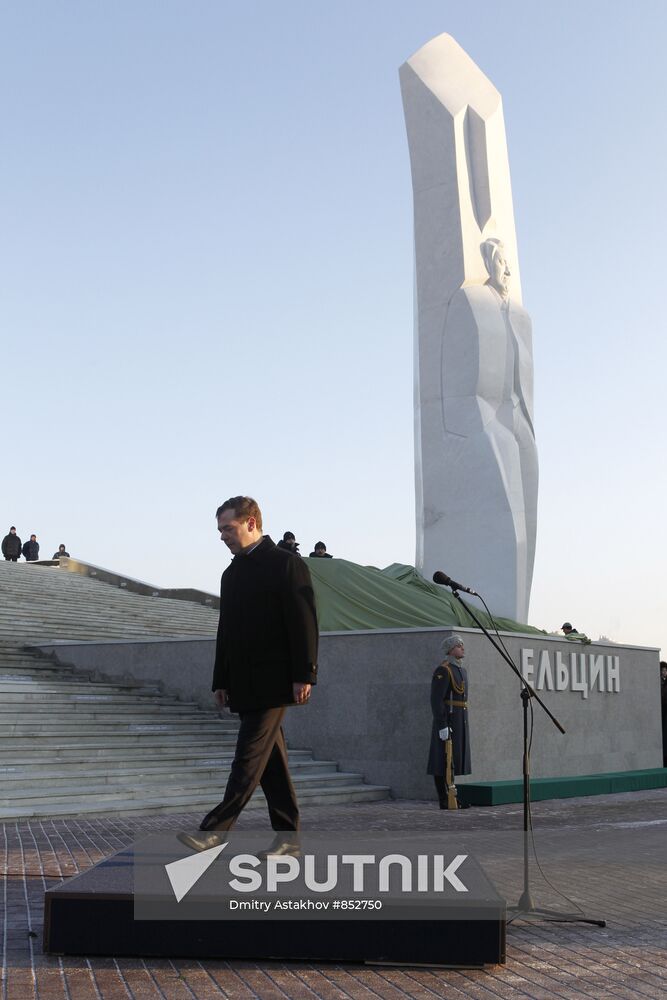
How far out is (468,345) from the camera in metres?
20.7

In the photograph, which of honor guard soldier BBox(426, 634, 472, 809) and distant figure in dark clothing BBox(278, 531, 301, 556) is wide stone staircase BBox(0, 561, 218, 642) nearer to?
distant figure in dark clothing BBox(278, 531, 301, 556)

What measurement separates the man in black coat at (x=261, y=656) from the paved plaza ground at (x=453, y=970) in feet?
2.80

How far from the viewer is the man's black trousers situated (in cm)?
501

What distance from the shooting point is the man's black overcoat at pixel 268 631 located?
16.9 feet

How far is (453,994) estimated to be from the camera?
407 centimetres

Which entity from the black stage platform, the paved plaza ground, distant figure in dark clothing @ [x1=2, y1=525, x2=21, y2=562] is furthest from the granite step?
distant figure in dark clothing @ [x1=2, y1=525, x2=21, y2=562]

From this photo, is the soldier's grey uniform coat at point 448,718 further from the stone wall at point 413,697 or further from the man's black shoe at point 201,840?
the man's black shoe at point 201,840

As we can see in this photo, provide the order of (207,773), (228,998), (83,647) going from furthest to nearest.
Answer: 1. (83,647)
2. (207,773)
3. (228,998)

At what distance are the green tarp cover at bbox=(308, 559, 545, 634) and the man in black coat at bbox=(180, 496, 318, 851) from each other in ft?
35.7

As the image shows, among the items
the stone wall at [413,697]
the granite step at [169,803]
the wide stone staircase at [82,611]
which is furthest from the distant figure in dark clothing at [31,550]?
the granite step at [169,803]

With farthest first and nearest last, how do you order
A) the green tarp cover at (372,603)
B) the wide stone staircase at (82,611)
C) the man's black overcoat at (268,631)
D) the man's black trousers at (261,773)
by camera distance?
the wide stone staircase at (82,611) < the green tarp cover at (372,603) < the man's black overcoat at (268,631) < the man's black trousers at (261,773)

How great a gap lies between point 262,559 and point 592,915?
2.43 m

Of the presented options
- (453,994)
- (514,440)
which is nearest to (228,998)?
(453,994)

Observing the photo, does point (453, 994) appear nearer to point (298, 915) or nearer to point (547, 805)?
point (298, 915)
